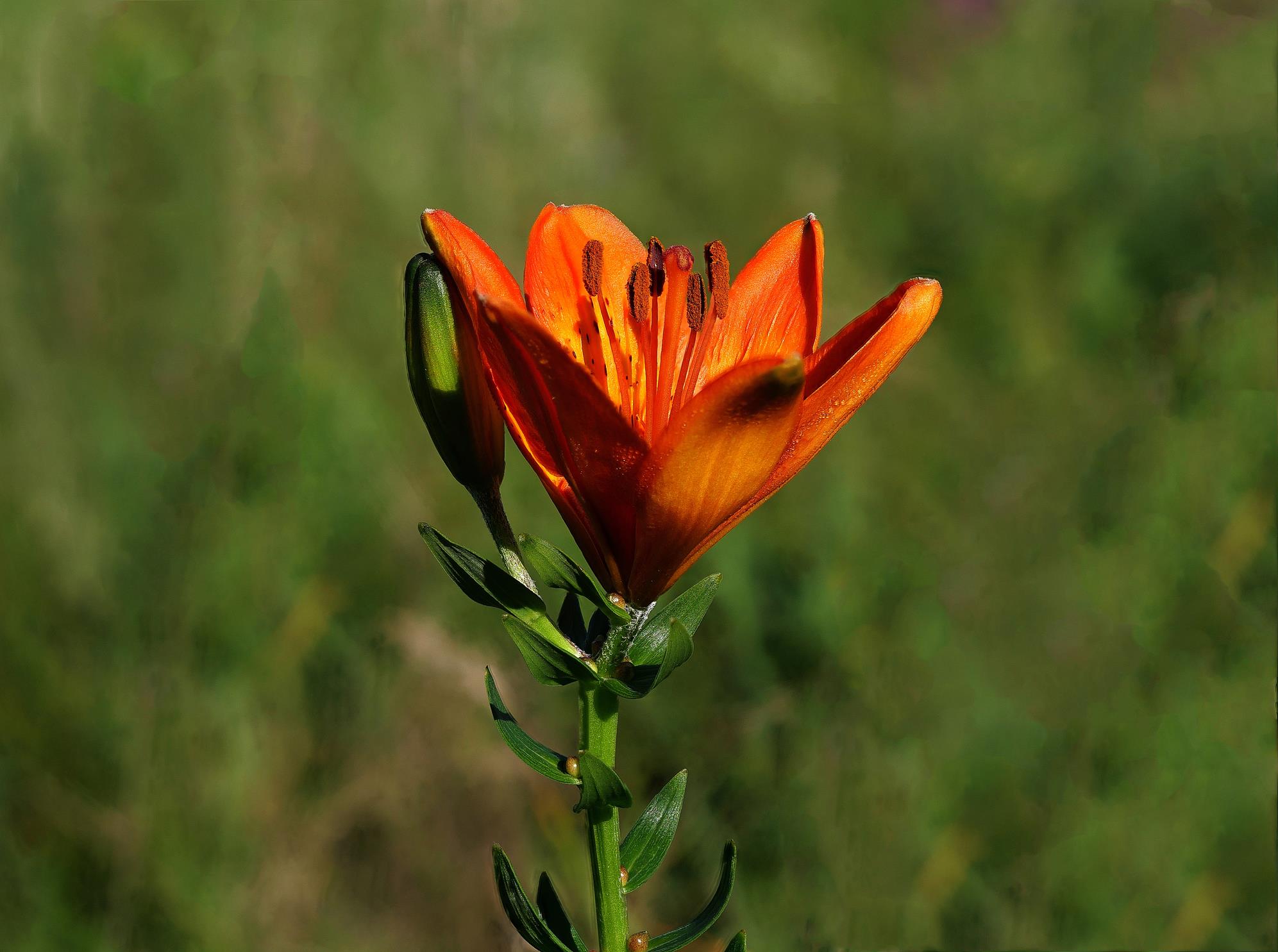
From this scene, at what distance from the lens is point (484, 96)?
3.21 meters

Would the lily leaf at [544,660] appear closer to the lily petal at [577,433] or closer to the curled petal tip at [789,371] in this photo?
the lily petal at [577,433]

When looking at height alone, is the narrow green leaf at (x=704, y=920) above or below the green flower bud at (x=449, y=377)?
below

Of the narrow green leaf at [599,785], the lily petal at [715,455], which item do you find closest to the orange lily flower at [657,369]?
the lily petal at [715,455]

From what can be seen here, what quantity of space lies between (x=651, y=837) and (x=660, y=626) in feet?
0.67

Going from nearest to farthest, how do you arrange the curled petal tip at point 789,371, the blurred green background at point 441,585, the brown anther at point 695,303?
the curled petal tip at point 789,371, the brown anther at point 695,303, the blurred green background at point 441,585

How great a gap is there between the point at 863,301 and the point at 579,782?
2.49 metres

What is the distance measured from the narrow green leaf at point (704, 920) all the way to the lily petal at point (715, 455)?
0.26 m

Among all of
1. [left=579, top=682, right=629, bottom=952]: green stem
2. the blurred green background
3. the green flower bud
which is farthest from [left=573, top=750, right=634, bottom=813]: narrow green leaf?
the blurred green background

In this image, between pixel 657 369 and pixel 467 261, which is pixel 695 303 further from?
pixel 467 261

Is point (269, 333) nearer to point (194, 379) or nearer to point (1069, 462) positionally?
point (194, 379)

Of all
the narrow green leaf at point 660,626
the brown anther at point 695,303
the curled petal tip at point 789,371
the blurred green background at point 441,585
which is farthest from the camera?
the blurred green background at point 441,585

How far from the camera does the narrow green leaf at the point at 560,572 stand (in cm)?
83

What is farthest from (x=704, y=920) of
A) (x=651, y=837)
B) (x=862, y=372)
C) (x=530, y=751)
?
(x=862, y=372)

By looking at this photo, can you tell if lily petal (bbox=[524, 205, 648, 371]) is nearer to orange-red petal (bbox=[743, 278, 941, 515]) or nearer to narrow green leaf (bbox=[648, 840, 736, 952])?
orange-red petal (bbox=[743, 278, 941, 515])
